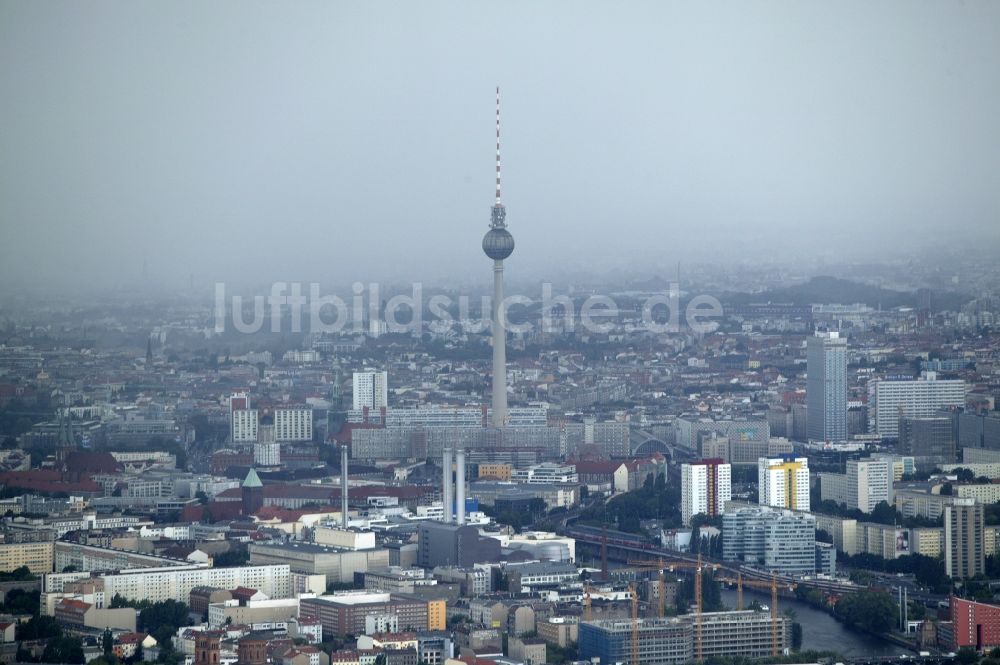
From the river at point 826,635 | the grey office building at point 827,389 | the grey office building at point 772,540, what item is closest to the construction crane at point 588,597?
the river at point 826,635

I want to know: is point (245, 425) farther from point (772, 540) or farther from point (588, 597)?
point (588, 597)

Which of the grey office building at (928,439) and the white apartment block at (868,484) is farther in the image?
the grey office building at (928,439)

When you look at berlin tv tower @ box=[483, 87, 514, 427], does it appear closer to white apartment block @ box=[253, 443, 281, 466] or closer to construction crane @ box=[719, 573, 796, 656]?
white apartment block @ box=[253, 443, 281, 466]

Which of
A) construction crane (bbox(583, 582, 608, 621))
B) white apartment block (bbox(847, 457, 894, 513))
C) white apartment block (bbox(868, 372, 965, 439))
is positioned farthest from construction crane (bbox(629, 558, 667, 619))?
white apartment block (bbox(868, 372, 965, 439))

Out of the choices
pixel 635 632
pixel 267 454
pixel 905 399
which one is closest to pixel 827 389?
pixel 905 399

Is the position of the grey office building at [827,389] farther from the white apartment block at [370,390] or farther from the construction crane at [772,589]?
the construction crane at [772,589]

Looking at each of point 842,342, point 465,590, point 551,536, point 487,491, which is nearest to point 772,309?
point 842,342
